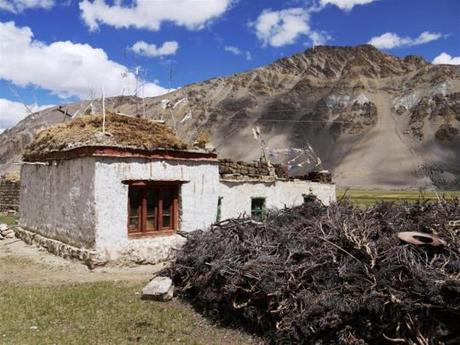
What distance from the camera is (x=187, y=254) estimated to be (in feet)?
32.4

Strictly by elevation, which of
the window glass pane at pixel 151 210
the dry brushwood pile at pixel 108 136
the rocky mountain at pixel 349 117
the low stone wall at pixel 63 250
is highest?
the rocky mountain at pixel 349 117

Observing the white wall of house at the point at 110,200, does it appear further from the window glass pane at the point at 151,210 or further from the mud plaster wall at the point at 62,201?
the window glass pane at the point at 151,210

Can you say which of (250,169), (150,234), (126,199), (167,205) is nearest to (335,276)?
(126,199)

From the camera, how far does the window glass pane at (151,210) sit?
1374 centimetres

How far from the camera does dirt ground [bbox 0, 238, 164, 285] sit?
11.7m

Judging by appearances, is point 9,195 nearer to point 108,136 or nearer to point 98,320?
point 108,136

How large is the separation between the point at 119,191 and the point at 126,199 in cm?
28

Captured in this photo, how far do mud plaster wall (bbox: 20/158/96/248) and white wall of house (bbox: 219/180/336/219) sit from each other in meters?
4.90

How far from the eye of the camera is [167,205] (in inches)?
563

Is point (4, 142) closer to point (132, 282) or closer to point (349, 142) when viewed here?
point (349, 142)

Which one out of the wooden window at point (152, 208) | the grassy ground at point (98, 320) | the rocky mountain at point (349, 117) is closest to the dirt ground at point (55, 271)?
the wooden window at point (152, 208)

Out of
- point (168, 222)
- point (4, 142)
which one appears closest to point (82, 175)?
point (168, 222)

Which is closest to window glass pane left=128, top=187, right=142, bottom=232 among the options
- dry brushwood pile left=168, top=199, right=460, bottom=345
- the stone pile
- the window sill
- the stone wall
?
the window sill

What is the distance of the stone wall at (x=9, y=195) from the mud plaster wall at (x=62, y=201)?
15.1 metres
